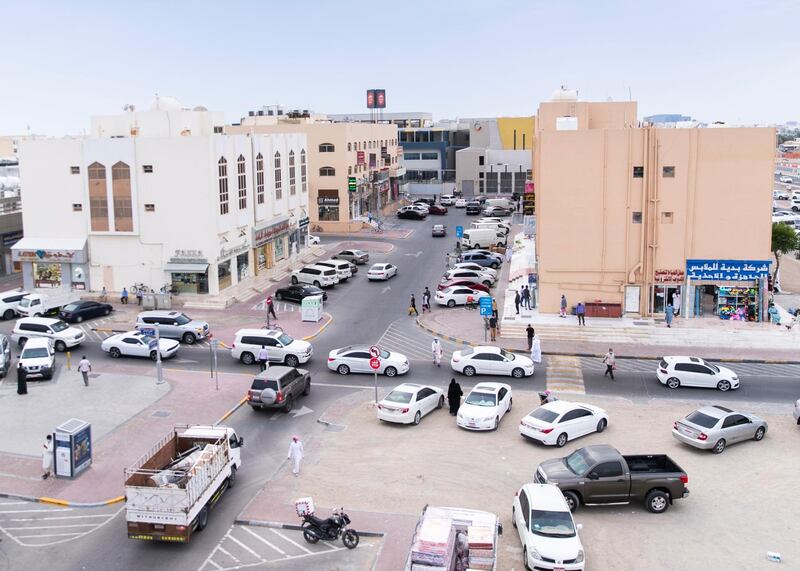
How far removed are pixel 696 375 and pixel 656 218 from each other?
35.6ft

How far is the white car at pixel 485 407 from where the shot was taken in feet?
90.9

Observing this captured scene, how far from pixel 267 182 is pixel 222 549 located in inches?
1572

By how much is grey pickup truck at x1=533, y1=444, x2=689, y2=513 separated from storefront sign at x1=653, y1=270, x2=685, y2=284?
2110 cm

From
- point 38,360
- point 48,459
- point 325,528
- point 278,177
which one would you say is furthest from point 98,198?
point 325,528

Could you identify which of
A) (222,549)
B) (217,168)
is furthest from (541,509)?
(217,168)

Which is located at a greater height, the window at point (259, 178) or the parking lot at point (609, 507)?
the window at point (259, 178)

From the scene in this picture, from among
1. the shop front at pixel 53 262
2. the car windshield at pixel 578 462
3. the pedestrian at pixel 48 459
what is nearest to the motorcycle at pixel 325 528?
the car windshield at pixel 578 462

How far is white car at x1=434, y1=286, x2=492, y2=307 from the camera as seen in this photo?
4719 cm

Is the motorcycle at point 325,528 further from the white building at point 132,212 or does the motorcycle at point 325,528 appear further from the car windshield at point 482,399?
the white building at point 132,212

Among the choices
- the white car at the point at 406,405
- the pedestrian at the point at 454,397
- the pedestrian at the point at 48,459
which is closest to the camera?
the pedestrian at the point at 48,459

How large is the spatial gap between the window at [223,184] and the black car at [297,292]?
584 centimetres

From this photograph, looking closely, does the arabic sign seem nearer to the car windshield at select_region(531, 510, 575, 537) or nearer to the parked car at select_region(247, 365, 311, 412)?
the parked car at select_region(247, 365, 311, 412)

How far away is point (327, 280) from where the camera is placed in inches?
2088

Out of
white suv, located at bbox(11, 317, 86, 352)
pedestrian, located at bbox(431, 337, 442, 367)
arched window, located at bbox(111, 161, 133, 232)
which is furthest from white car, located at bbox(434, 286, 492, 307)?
white suv, located at bbox(11, 317, 86, 352)
